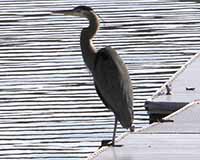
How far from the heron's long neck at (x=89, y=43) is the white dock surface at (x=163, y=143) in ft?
2.67

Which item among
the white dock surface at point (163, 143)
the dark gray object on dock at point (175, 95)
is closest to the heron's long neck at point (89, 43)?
the dark gray object on dock at point (175, 95)

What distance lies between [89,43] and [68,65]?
13.8 feet

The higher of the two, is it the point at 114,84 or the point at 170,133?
the point at 114,84

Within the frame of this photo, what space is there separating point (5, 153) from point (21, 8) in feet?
28.3

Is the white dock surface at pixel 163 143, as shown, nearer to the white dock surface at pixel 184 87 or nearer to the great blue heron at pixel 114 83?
the great blue heron at pixel 114 83

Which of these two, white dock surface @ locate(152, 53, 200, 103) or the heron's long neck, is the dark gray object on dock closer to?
white dock surface @ locate(152, 53, 200, 103)

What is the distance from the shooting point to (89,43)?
8.88m

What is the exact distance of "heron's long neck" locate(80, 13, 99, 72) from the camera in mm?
8695

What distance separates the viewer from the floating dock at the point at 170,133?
7016 mm

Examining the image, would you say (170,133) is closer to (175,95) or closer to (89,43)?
(89,43)

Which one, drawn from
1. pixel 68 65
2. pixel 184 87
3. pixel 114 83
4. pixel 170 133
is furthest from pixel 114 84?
pixel 68 65

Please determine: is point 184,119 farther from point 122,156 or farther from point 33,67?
point 33,67

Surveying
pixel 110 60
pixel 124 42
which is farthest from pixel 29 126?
pixel 124 42

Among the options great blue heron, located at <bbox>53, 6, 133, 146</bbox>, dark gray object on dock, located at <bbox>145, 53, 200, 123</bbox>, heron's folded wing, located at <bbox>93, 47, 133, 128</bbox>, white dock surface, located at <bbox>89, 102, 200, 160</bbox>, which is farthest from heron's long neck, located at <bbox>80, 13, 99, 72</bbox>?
white dock surface, located at <bbox>89, 102, 200, 160</bbox>
